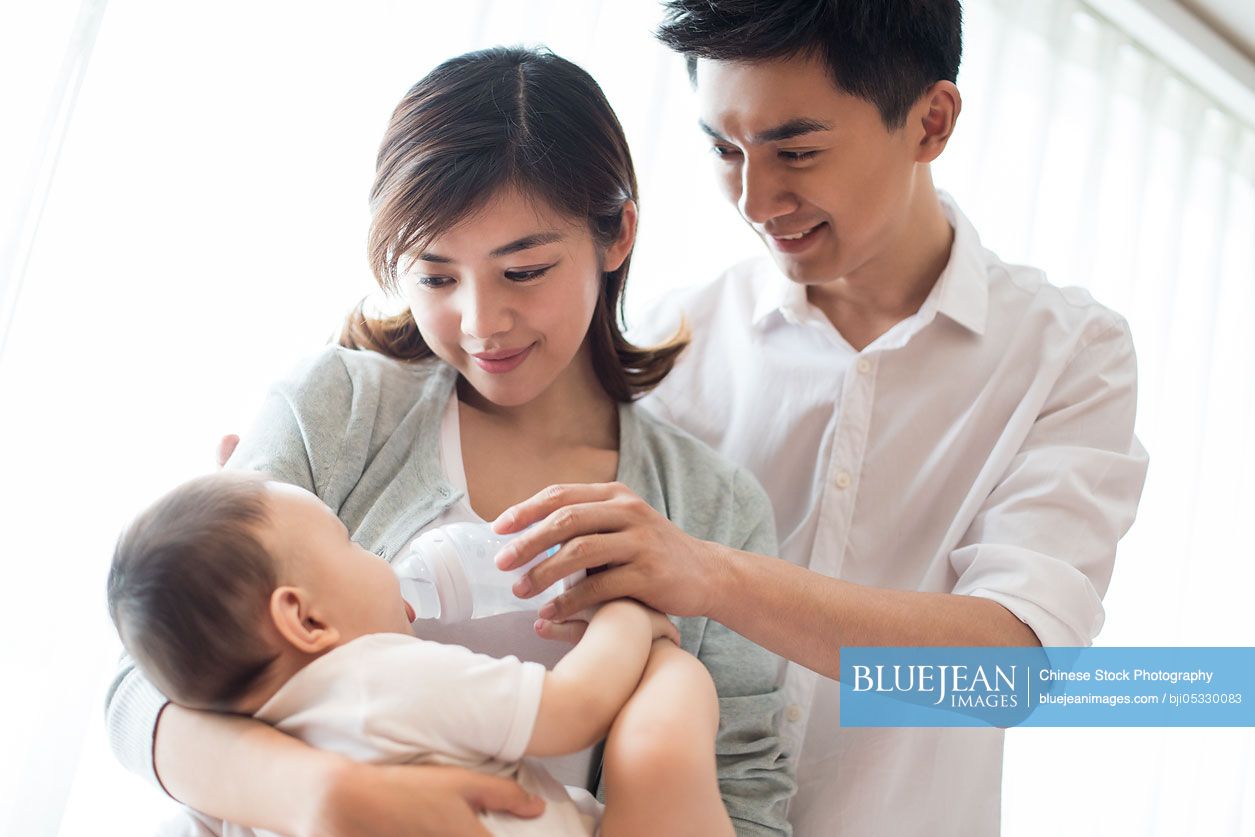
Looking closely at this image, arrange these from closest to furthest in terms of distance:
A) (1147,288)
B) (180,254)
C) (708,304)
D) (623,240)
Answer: (623,240) → (180,254) → (708,304) → (1147,288)

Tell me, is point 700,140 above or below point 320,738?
above

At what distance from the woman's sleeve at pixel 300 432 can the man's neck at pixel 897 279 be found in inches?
34.0

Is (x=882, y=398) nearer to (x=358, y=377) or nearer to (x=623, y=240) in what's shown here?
(x=623, y=240)

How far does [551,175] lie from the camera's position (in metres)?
1.36

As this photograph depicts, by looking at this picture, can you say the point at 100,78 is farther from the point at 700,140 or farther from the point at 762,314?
the point at 700,140

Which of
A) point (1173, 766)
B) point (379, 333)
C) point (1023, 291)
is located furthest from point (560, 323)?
point (1173, 766)

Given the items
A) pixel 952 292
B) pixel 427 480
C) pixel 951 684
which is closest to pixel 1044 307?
pixel 952 292

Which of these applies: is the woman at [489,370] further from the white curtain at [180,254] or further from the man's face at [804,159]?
the white curtain at [180,254]

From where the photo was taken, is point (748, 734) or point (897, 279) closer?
point (748, 734)

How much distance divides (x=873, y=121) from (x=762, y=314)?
0.40 metres

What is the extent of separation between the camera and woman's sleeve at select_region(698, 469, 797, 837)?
1.41m

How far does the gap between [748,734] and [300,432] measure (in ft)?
2.28

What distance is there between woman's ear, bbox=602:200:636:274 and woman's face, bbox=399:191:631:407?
2.7 inches

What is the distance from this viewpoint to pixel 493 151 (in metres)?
1.32
